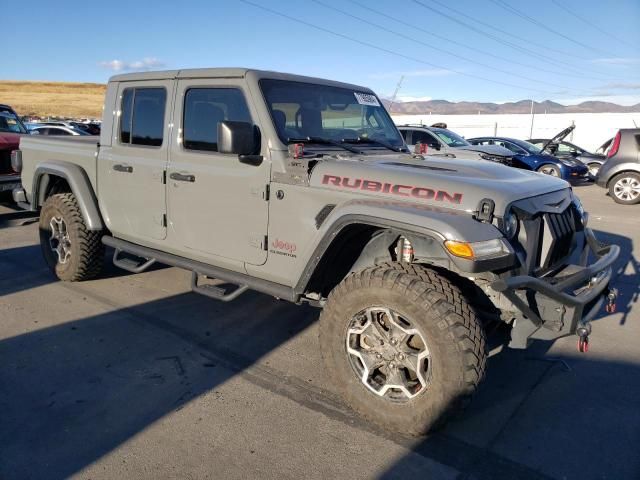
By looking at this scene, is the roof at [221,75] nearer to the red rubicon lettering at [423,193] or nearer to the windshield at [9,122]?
the red rubicon lettering at [423,193]

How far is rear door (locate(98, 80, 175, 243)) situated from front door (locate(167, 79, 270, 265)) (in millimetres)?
163

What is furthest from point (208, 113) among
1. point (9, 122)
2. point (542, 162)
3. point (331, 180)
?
point (542, 162)

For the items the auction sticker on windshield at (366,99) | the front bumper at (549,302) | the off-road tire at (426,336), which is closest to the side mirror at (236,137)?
the off-road tire at (426,336)

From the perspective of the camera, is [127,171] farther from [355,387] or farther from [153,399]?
[355,387]

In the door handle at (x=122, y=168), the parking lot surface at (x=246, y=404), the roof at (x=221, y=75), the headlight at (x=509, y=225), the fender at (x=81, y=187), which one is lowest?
the parking lot surface at (x=246, y=404)

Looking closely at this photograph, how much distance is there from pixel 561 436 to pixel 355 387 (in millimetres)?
1204

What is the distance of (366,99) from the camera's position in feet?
14.5

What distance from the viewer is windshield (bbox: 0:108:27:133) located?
9883 mm

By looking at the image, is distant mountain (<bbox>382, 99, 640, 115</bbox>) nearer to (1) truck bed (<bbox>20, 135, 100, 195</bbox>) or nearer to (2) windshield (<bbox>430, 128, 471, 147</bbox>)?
(2) windshield (<bbox>430, 128, 471, 147</bbox>)

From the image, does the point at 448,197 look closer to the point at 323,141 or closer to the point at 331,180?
the point at 331,180

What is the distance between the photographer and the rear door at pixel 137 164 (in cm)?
423

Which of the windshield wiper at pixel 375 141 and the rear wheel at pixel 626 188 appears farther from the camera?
the rear wheel at pixel 626 188

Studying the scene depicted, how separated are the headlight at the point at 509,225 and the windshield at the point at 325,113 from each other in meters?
1.53

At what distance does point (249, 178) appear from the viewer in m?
3.55
